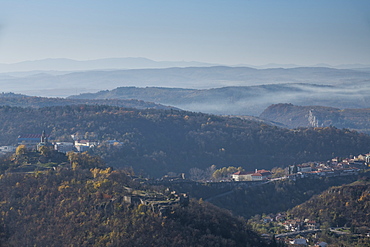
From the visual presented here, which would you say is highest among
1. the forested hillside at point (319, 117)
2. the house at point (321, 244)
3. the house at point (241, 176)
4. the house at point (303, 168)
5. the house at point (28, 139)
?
the house at point (28, 139)

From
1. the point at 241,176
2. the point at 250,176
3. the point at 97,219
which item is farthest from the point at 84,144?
the point at 97,219

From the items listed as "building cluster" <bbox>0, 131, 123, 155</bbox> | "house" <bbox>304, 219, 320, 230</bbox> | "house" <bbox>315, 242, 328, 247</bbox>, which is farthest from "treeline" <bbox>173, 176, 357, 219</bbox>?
"building cluster" <bbox>0, 131, 123, 155</bbox>

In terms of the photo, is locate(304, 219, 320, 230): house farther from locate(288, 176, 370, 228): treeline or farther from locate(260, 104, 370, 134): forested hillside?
locate(260, 104, 370, 134): forested hillside

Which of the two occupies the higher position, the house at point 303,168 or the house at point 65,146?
the house at point 65,146

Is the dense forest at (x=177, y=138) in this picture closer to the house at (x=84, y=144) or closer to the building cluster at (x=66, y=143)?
the building cluster at (x=66, y=143)

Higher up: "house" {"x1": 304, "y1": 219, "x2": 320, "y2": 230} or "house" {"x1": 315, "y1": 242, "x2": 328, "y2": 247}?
"house" {"x1": 315, "y1": 242, "x2": 328, "y2": 247}

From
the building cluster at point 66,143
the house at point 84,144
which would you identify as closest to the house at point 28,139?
the building cluster at point 66,143

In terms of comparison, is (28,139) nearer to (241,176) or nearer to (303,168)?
(241,176)
